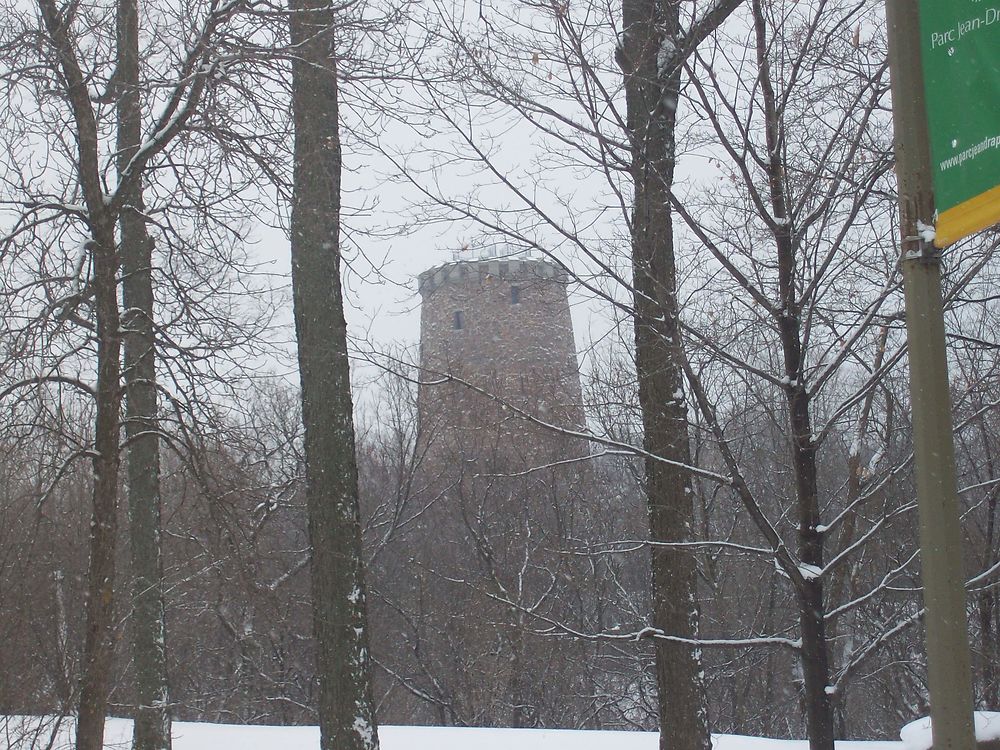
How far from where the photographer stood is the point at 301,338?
6.11m

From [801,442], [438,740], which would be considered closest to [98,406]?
[801,442]

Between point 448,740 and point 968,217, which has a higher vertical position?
point 968,217

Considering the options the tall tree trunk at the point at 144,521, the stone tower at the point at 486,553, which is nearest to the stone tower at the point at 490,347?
the stone tower at the point at 486,553

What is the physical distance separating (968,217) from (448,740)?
311 inches

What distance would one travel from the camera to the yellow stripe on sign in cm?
219

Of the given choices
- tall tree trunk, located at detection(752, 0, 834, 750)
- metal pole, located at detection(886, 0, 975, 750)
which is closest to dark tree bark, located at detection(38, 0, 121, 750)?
tall tree trunk, located at detection(752, 0, 834, 750)

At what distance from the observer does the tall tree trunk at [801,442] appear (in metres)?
4.69

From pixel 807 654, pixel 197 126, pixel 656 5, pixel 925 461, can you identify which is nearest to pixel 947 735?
pixel 925 461

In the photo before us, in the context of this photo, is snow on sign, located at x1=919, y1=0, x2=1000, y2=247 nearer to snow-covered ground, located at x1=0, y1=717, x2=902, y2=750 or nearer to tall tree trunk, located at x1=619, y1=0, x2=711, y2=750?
tall tree trunk, located at x1=619, y1=0, x2=711, y2=750

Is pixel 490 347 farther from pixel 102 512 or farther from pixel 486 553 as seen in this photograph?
pixel 102 512

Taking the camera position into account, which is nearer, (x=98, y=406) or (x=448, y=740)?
(x=98, y=406)

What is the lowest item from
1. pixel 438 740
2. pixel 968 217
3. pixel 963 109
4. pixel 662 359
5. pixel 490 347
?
pixel 438 740

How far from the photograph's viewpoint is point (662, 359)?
5898mm

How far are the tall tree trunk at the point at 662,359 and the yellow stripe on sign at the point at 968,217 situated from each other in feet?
8.87
